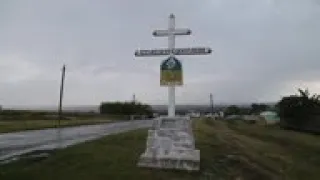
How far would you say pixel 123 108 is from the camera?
133375 mm

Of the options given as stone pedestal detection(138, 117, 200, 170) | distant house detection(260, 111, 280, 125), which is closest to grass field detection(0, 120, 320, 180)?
stone pedestal detection(138, 117, 200, 170)

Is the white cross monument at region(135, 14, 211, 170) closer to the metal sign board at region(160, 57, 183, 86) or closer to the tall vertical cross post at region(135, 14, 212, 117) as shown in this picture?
the tall vertical cross post at region(135, 14, 212, 117)

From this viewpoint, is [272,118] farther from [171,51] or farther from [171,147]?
[171,147]

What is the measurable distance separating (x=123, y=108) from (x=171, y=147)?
116 metres

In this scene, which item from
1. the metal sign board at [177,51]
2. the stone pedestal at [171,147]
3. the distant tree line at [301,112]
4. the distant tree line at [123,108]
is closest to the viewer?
the stone pedestal at [171,147]

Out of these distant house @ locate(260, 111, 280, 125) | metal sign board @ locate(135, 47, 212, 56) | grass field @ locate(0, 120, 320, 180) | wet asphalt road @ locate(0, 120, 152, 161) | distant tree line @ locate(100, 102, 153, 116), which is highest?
distant tree line @ locate(100, 102, 153, 116)

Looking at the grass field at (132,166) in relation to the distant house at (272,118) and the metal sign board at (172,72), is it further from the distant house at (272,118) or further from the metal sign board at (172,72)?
the distant house at (272,118)

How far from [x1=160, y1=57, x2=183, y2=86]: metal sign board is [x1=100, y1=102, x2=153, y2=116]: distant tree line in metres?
110

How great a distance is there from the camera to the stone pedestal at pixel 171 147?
17078 mm

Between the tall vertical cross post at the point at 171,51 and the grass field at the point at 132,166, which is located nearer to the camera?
the grass field at the point at 132,166

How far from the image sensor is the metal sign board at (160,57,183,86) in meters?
18.1

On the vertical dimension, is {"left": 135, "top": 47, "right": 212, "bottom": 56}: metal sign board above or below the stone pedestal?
above

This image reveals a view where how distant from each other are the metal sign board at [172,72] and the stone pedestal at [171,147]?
1.21 m

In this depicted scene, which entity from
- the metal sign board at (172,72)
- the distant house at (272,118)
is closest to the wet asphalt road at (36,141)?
→ the metal sign board at (172,72)
